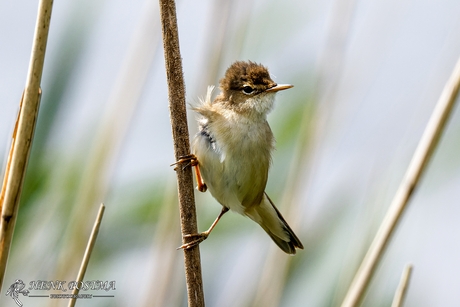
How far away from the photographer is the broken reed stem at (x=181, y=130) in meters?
1.85

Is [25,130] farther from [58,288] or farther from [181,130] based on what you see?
[58,288]

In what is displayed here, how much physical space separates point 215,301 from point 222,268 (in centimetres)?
18

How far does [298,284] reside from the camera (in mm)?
2816

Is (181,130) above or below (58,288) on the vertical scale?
above

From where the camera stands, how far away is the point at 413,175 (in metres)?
1.97

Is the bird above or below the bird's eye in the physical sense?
below

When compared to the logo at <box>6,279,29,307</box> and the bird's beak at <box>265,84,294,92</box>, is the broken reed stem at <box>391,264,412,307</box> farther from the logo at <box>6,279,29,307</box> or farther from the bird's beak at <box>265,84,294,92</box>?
the logo at <box>6,279,29,307</box>

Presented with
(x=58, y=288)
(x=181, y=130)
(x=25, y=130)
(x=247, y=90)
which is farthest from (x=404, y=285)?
(x=58, y=288)

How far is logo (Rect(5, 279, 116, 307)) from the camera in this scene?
2.36 metres

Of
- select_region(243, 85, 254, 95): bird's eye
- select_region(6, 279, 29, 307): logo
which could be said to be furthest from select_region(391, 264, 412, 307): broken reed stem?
select_region(6, 279, 29, 307): logo

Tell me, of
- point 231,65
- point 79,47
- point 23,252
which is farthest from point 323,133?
point 23,252

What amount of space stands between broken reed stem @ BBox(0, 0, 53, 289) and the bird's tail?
1.60m

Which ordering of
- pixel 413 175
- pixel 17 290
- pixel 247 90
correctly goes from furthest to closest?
pixel 247 90 < pixel 17 290 < pixel 413 175

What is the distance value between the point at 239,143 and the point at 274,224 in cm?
60
